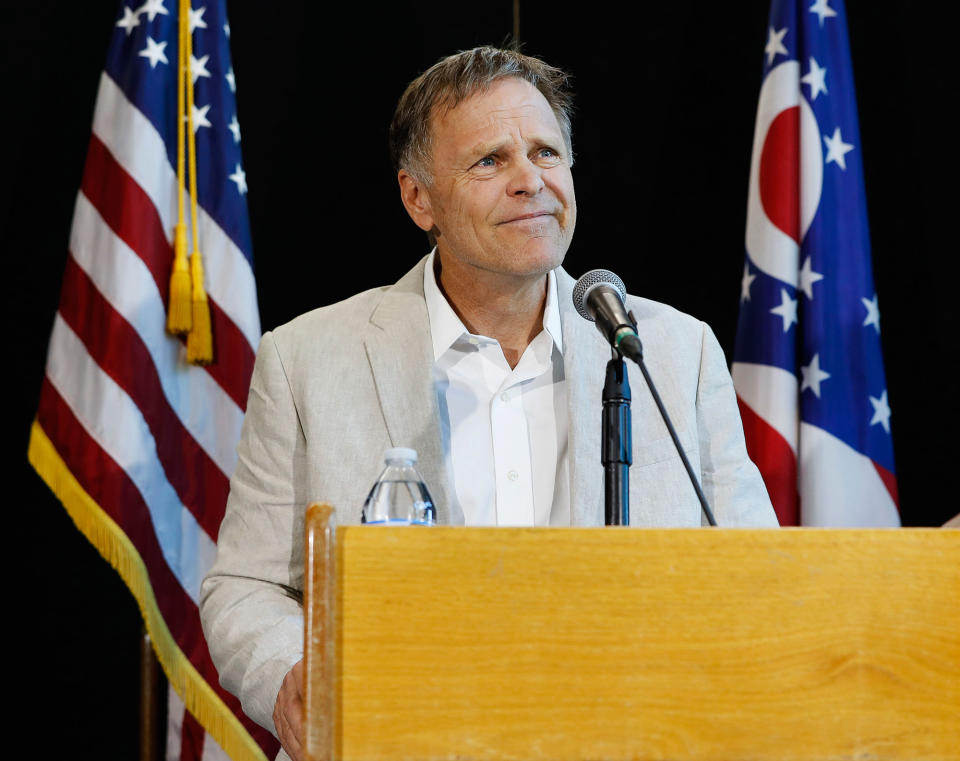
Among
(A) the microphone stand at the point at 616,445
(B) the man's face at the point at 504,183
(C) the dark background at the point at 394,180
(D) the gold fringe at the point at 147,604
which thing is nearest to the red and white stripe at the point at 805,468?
(C) the dark background at the point at 394,180

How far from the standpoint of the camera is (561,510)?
1.93m

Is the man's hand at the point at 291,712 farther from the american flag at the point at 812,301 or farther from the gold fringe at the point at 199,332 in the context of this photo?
the american flag at the point at 812,301

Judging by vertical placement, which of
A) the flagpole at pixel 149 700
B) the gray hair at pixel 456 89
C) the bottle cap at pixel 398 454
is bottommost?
the flagpole at pixel 149 700

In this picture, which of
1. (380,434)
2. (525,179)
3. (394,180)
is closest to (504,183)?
(525,179)

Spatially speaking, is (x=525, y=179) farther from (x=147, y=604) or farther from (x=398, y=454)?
(x=147, y=604)

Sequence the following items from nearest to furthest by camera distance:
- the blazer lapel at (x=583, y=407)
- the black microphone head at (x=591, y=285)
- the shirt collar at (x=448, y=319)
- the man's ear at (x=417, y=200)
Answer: the black microphone head at (x=591, y=285) → the blazer lapel at (x=583, y=407) → the shirt collar at (x=448, y=319) → the man's ear at (x=417, y=200)

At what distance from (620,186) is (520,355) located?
4.78 feet

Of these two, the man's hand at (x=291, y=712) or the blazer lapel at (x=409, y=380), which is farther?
the blazer lapel at (x=409, y=380)

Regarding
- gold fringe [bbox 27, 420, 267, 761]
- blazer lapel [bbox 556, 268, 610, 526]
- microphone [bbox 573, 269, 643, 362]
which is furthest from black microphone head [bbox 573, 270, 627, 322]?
gold fringe [bbox 27, 420, 267, 761]

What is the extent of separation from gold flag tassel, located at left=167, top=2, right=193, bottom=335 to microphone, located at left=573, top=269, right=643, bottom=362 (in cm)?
152

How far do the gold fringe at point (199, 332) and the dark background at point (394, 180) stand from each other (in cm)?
46

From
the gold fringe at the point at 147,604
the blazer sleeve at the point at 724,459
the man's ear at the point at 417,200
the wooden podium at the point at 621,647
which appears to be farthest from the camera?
the gold fringe at the point at 147,604

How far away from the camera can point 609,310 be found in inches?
54.9

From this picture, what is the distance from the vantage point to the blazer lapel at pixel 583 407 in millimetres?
1834
